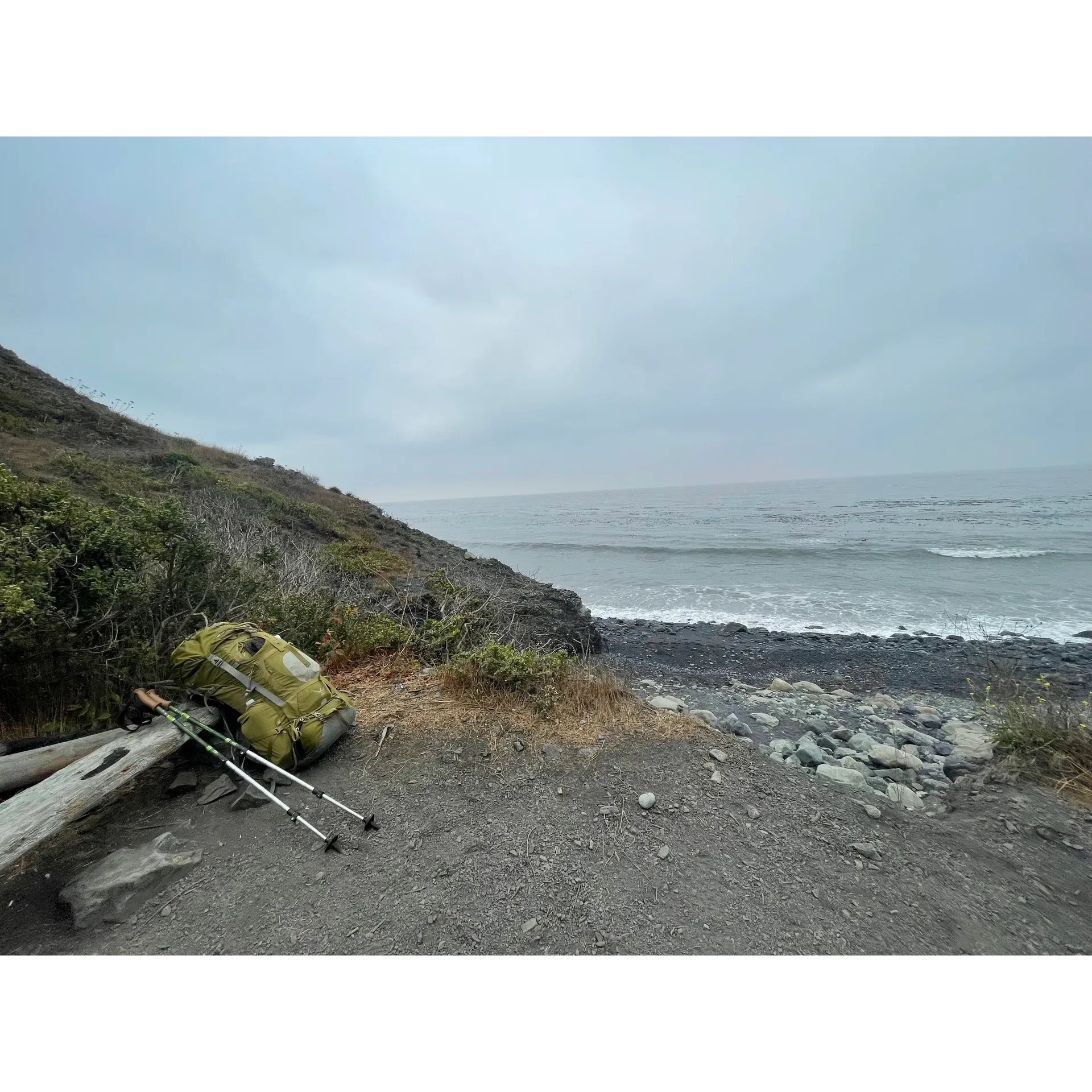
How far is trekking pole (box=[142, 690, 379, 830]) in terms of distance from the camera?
2.99 m

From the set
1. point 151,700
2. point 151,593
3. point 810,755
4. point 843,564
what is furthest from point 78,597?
point 843,564

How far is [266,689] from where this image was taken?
A: 352 cm

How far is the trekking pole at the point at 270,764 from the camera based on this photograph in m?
2.99

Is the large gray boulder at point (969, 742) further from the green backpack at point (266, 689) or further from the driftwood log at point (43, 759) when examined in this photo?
the driftwood log at point (43, 759)

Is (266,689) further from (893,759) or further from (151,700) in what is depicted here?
(893,759)

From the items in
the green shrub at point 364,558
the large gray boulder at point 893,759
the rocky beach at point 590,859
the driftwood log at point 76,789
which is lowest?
the large gray boulder at point 893,759

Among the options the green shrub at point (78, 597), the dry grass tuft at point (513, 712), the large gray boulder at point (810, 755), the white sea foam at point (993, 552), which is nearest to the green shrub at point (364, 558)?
the green shrub at point (78, 597)

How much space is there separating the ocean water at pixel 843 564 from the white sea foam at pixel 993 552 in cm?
12

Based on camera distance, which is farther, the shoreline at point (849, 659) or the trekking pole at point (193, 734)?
the shoreline at point (849, 659)

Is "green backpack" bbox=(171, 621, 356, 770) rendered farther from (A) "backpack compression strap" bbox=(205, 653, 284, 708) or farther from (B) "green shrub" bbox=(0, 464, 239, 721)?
(B) "green shrub" bbox=(0, 464, 239, 721)

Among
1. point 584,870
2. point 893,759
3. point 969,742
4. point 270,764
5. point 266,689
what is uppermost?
point 266,689

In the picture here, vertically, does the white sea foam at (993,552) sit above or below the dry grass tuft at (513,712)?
above

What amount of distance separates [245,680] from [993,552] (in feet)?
91.6

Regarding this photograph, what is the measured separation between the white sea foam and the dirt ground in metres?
22.1
